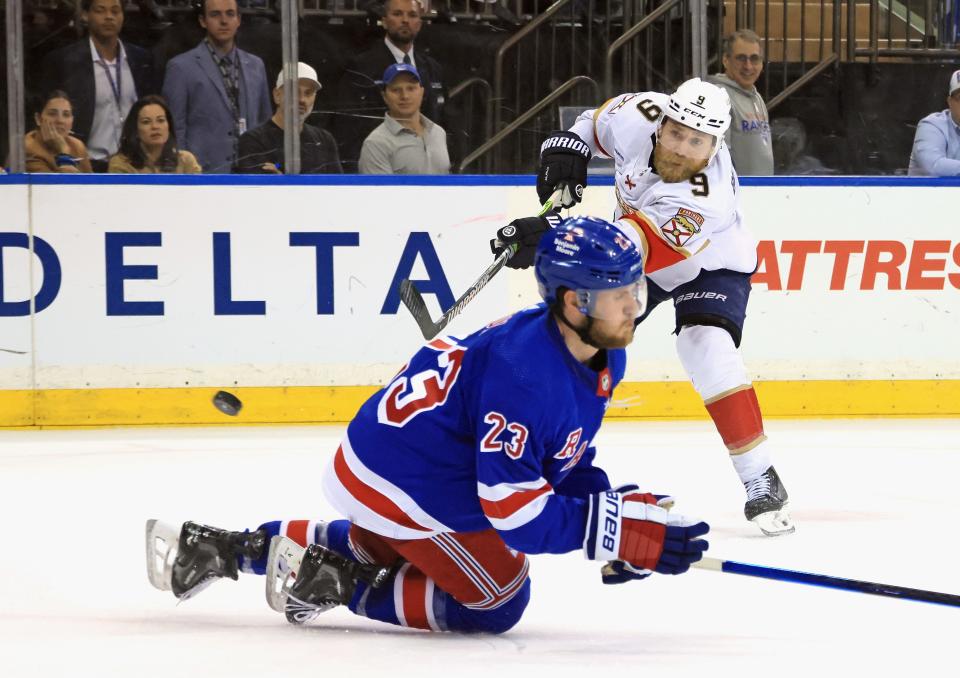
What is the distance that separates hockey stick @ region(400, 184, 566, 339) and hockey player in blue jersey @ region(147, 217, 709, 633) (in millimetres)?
1315

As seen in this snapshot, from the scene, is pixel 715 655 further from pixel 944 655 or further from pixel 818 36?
pixel 818 36

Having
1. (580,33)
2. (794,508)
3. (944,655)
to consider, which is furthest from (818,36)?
(944,655)

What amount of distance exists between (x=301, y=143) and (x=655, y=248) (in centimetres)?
233

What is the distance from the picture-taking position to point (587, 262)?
2.24 metres

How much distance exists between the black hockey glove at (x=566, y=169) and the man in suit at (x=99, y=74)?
1.92 m

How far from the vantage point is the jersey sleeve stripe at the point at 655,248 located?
11.5 feet

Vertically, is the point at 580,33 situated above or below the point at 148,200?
above

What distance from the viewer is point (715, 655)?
8.08 feet

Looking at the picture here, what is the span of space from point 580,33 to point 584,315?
3.54m

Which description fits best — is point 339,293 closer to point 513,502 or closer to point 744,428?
point 744,428

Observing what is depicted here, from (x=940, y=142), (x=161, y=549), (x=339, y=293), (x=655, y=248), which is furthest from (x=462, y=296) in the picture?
(x=940, y=142)

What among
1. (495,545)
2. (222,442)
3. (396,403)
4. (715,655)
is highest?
(396,403)

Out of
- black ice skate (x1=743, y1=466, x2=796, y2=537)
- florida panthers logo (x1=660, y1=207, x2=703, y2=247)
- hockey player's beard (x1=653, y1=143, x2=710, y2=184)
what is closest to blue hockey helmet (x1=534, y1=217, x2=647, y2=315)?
florida panthers logo (x1=660, y1=207, x2=703, y2=247)

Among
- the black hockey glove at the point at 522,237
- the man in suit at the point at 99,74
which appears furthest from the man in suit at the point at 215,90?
the black hockey glove at the point at 522,237
